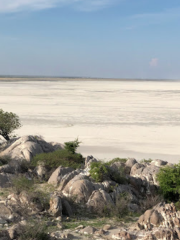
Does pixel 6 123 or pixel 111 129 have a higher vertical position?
pixel 6 123

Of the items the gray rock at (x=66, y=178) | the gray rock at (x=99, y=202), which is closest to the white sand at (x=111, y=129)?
the gray rock at (x=66, y=178)

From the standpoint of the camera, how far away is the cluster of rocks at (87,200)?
1384 centimetres

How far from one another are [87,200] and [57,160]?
4.82 m

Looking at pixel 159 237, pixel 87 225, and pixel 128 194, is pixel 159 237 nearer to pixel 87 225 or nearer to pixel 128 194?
pixel 87 225

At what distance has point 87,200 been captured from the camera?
17.1 m

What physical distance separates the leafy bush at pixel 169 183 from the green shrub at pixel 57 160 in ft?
→ 16.3

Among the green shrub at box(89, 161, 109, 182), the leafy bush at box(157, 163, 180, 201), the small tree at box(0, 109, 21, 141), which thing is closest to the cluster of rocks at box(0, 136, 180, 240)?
the green shrub at box(89, 161, 109, 182)

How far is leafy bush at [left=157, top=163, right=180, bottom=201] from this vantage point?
18.3 m

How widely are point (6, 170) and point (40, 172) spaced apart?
1807 mm

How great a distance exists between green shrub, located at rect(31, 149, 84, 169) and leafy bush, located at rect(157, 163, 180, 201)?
4.97 meters

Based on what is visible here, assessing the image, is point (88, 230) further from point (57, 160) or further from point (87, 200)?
point (57, 160)

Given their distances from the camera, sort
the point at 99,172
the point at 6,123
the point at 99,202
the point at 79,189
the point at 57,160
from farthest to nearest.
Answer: the point at 6,123
the point at 57,160
the point at 99,172
the point at 79,189
the point at 99,202

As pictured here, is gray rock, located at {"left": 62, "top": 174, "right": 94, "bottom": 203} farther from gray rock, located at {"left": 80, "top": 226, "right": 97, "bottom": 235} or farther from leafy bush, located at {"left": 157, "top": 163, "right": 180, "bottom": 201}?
leafy bush, located at {"left": 157, "top": 163, "right": 180, "bottom": 201}

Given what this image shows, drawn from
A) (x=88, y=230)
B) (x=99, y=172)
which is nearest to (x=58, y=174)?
(x=99, y=172)
